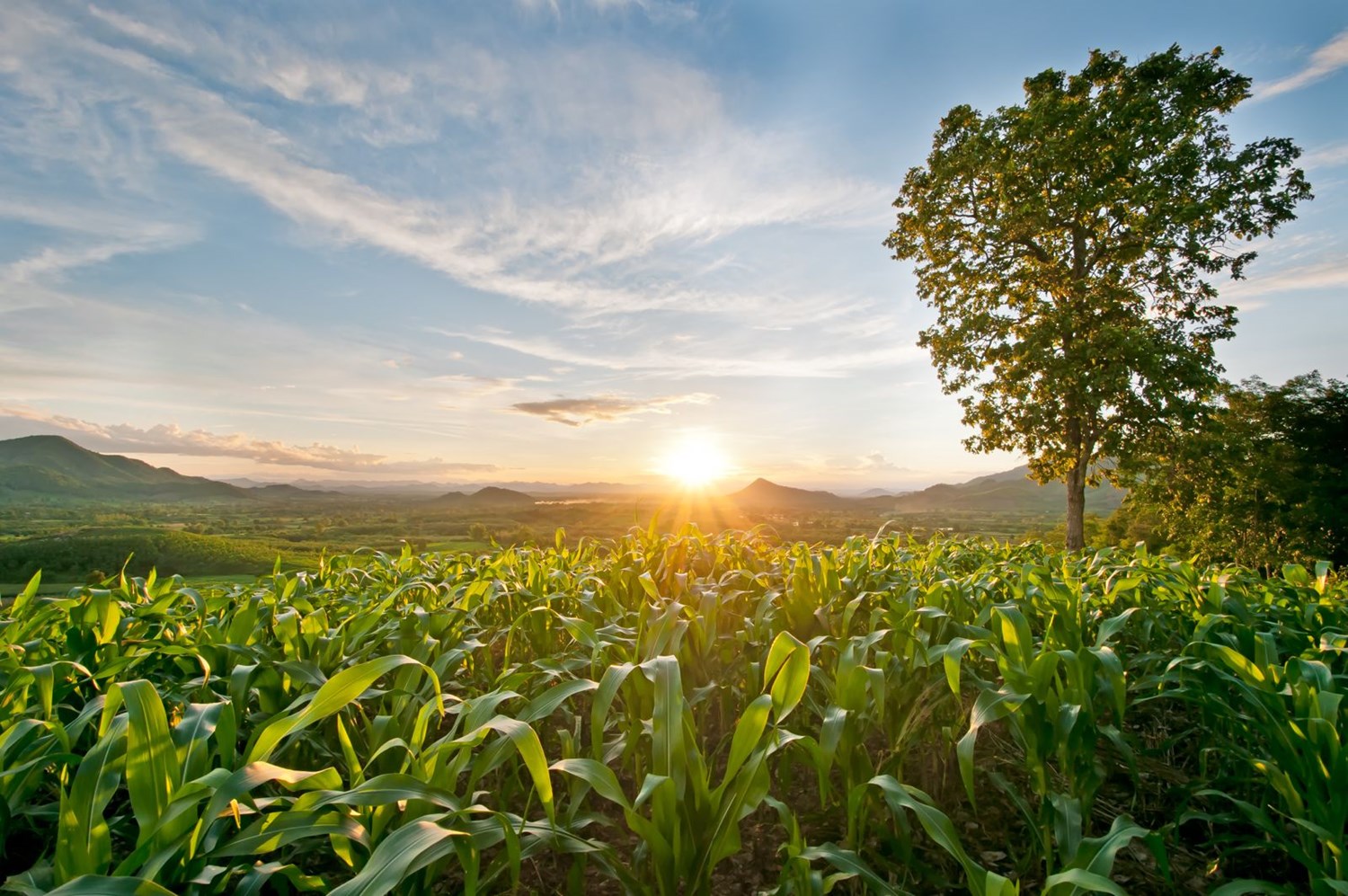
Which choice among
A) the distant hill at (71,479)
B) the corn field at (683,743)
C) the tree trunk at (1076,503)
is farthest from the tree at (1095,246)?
the distant hill at (71,479)

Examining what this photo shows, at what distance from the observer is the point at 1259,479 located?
22219 mm

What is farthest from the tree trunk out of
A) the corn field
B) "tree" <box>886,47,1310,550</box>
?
the corn field

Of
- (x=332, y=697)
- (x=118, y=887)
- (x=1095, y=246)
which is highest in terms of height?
(x=1095, y=246)

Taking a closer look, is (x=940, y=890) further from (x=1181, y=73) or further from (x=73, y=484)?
(x=73, y=484)

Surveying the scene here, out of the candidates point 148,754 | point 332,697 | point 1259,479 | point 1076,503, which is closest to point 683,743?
point 332,697

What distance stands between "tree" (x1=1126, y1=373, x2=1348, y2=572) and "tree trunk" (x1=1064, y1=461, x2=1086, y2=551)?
1.29m

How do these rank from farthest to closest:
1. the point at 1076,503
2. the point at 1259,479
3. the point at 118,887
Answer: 1. the point at 1259,479
2. the point at 1076,503
3. the point at 118,887

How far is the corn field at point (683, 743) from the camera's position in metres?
1.42

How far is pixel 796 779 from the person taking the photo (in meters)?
2.81

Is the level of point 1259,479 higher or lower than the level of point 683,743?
higher

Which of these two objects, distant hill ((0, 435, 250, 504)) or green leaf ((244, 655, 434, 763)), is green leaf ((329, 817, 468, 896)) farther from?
distant hill ((0, 435, 250, 504))

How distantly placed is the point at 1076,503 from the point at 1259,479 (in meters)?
14.3

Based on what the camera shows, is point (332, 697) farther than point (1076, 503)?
No

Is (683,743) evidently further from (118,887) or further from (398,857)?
(118,887)
